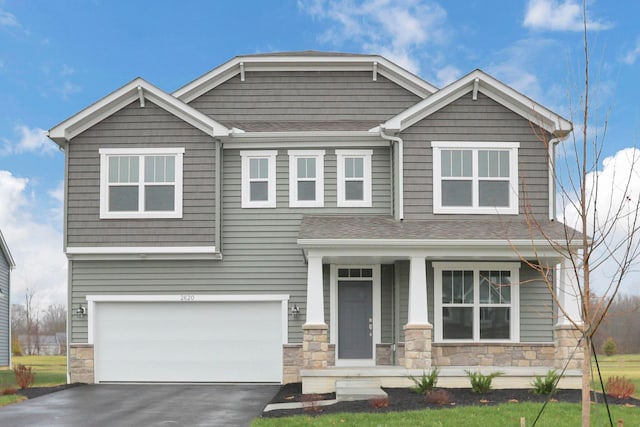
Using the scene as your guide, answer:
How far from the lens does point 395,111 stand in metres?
19.7

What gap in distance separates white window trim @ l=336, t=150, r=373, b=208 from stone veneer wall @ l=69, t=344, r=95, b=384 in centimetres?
719

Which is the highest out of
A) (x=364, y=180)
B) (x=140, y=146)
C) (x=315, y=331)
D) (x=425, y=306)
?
(x=140, y=146)

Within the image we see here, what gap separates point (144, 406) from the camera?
45.2 feet

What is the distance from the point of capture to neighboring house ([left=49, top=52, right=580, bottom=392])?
17.0 metres

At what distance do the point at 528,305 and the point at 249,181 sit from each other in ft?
24.0

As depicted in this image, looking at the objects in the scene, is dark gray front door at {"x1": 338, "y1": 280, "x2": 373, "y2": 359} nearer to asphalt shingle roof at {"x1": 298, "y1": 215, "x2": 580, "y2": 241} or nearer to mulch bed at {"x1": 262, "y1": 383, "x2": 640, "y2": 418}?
asphalt shingle roof at {"x1": 298, "y1": 215, "x2": 580, "y2": 241}

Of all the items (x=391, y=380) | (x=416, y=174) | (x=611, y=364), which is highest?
(x=416, y=174)

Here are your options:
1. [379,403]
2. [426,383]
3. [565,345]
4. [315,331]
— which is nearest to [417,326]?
[426,383]

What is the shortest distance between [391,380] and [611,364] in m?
17.8

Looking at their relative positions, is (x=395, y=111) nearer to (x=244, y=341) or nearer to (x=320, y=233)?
(x=320, y=233)

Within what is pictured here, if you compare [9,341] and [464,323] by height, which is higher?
[464,323]

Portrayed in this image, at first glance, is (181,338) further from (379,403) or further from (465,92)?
(465,92)

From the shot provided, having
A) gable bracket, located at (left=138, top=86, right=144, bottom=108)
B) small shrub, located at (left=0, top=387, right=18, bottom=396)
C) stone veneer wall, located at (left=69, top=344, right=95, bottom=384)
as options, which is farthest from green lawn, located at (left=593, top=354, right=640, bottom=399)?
small shrub, located at (left=0, top=387, right=18, bottom=396)

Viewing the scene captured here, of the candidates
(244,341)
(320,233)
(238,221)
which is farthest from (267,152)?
(244,341)
